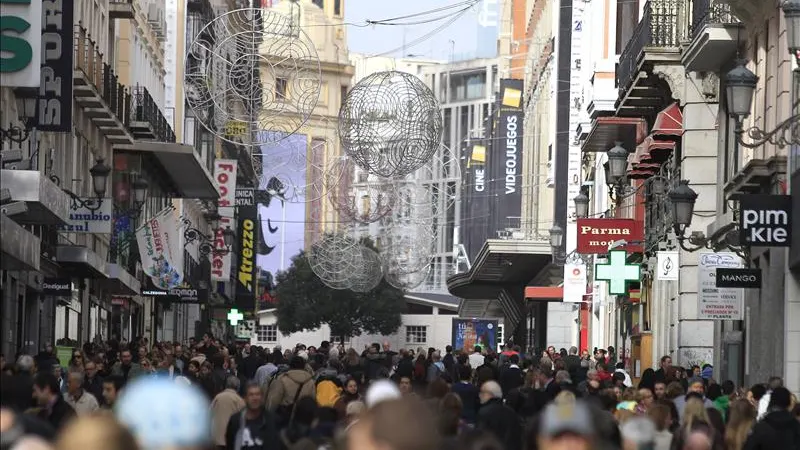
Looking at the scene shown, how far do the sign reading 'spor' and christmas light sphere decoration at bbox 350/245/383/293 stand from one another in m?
37.0

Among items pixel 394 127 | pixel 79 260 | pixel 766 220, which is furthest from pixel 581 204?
pixel 766 220

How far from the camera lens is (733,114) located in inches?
788

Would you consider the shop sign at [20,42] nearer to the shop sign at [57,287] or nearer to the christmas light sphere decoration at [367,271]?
the shop sign at [57,287]

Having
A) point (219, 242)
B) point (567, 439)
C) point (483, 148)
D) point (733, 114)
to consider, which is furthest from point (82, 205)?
point (483, 148)

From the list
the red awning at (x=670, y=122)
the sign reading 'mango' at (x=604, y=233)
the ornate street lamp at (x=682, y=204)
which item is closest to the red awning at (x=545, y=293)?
the sign reading 'mango' at (x=604, y=233)

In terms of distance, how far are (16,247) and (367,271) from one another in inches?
1518

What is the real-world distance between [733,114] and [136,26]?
1387 inches

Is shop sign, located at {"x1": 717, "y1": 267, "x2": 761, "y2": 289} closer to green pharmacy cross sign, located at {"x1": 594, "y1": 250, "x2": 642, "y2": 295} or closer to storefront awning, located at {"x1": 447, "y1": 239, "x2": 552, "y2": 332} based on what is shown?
green pharmacy cross sign, located at {"x1": 594, "y1": 250, "x2": 642, "y2": 295}

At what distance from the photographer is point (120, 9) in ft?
156

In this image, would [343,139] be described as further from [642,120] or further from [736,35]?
[642,120]

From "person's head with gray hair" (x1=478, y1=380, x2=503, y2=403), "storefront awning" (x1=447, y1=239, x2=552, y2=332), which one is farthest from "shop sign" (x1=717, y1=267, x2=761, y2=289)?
"storefront awning" (x1=447, y1=239, x2=552, y2=332)

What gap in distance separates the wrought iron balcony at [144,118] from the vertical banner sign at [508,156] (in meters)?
38.8

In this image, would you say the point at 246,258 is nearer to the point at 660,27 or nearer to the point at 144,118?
the point at 144,118

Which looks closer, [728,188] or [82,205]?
[728,188]
